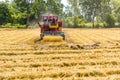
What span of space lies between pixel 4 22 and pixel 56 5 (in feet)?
66.1

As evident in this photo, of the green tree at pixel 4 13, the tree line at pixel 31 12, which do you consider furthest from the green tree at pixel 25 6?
the green tree at pixel 4 13

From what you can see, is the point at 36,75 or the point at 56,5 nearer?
the point at 36,75

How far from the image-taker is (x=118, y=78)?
688 cm

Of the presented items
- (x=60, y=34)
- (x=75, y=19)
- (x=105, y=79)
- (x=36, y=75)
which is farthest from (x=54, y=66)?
(x=75, y=19)

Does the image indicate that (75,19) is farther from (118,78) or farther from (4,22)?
(118,78)

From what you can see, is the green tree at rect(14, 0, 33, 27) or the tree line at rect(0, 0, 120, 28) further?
the green tree at rect(14, 0, 33, 27)

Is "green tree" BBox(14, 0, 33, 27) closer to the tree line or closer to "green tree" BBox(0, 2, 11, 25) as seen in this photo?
the tree line

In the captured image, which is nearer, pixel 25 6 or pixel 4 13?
pixel 4 13

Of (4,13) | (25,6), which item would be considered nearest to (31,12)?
(25,6)

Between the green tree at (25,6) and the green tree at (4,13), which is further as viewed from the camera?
the green tree at (25,6)

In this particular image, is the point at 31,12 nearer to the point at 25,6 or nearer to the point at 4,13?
the point at 25,6

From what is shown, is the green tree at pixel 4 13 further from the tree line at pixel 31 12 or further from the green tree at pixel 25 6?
the green tree at pixel 25 6

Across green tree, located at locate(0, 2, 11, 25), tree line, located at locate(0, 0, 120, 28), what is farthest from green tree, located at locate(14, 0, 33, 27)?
green tree, located at locate(0, 2, 11, 25)

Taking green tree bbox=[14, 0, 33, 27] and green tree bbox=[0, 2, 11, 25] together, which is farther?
green tree bbox=[14, 0, 33, 27]
